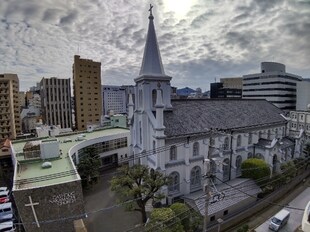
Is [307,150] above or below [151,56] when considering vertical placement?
below

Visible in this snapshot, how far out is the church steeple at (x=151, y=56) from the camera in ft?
98.2

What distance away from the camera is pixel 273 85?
6925 centimetres

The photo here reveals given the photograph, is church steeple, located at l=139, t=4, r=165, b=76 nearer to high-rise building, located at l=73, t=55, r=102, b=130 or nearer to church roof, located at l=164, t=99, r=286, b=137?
church roof, located at l=164, t=99, r=286, b=137

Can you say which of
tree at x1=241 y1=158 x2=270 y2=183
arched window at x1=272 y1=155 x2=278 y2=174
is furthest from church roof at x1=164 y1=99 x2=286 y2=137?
arched window at x1=272 y1=155 x2=278 y2=174

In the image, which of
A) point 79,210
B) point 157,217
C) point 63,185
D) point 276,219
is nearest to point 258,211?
point 276,219

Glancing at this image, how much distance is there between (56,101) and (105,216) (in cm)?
6866

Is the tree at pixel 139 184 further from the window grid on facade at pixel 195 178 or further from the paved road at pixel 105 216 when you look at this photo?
the window grid on facade at pixel 195 178

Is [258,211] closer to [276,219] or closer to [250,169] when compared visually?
[276,219]

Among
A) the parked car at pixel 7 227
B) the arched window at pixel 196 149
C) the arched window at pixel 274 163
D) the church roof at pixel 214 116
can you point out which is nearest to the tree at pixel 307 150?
the church roof at pixel 214 116

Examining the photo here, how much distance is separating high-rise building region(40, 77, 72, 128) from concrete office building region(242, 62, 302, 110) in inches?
2748

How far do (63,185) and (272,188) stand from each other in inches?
1132

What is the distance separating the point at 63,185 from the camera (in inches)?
812

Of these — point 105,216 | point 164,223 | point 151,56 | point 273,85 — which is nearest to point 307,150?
point 273,85

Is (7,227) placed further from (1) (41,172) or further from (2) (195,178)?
(2) (195,178)
